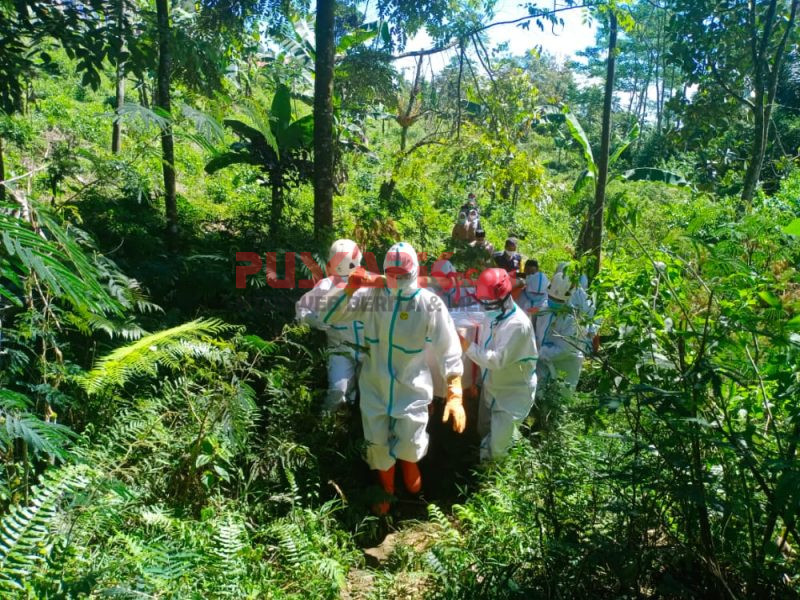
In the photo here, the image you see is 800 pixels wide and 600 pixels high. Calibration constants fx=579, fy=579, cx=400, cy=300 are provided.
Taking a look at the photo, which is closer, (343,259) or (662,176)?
(343,259)

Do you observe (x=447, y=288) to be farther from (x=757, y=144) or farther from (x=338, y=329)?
(x=757, y=144)

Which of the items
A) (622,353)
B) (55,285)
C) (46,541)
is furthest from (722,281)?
(46,541)

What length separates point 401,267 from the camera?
12.3 feet

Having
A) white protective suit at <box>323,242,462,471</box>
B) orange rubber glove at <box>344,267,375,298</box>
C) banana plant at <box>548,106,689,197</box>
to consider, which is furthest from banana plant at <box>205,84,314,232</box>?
banana plant at <box>548,106,689,197</box>

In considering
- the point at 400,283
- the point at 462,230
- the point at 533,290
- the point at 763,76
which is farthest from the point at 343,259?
the point at 763,76

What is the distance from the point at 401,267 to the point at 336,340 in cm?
108

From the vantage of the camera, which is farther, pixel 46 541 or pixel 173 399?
pixel 173 399

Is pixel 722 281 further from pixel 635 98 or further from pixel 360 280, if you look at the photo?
pixel 635 98

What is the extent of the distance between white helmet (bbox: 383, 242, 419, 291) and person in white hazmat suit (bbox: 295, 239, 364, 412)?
539mm

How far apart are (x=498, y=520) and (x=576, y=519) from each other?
626mm

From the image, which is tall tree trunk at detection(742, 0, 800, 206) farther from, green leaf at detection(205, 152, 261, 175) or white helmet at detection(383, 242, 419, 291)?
green leaf at detection(205, 152, 261, 175)

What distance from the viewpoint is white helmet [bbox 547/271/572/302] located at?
18.0 feet

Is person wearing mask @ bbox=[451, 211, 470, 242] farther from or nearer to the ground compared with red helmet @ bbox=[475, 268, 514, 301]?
farther from the ground

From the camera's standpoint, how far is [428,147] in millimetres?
9133
